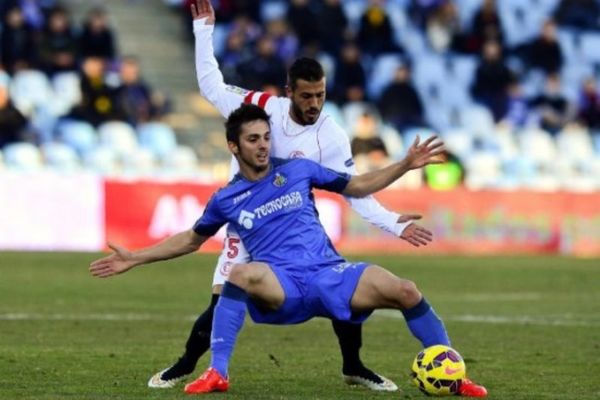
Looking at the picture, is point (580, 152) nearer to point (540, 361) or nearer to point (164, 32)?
point (164, 32)

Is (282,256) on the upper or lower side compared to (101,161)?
lower

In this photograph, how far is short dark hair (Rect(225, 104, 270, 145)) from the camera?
9477mm

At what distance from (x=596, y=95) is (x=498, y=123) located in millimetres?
2131

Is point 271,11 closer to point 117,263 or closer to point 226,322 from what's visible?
point 117,263

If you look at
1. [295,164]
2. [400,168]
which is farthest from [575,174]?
[400,168]

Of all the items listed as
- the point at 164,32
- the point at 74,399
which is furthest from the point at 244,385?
the point at 164,32

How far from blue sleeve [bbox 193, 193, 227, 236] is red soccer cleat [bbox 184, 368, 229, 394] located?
2.91 feet

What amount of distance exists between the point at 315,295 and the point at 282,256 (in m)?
0.34

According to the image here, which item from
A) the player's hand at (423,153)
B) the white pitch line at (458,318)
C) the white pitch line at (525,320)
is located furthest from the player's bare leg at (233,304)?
the white pitch line at (525,320)

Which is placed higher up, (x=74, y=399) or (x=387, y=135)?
(x=387, y=135)

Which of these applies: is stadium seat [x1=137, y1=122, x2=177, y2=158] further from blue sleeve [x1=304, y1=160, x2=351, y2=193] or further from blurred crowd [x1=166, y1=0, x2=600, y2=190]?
blue sleeve [x1=304, y1=160, x2=351, y2=193]

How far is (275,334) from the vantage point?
1412 cm

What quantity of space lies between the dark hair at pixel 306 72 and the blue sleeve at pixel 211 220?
0.86 m

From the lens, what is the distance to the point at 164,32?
28812 mm
